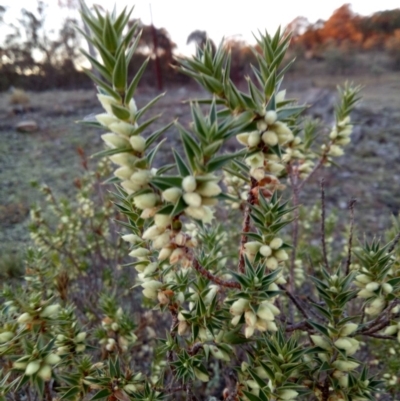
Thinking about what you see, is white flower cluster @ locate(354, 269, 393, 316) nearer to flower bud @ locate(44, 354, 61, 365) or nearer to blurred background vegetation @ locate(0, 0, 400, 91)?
flower bud @ locate(44, 354, 61, 365)

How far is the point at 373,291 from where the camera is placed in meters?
1.07

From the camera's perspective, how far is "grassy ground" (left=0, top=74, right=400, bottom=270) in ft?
17.6

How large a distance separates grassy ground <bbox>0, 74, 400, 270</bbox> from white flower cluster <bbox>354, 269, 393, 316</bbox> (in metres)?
2.56

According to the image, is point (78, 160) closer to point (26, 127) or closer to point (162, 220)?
point (26, 127)

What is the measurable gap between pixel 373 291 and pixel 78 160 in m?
7.49

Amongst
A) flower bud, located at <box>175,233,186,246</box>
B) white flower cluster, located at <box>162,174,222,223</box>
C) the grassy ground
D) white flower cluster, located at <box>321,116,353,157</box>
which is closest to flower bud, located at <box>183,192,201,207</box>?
white flower cluster, located at <box>162,174,222,223</box>

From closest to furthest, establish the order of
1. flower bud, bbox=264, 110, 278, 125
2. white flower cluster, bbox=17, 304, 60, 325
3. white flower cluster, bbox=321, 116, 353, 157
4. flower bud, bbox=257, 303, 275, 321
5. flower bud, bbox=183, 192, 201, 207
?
1. flower bud, bbox=183, 192, 201, 207
2. flower bud, bbox=264, 110, 278, 125
3. flower bud, bbox=257, 303, 275, 321
4. white flower cluster, bbox=17, 304, 60, 325
5. white flower cluster, bbox=321, 116, 353, 157

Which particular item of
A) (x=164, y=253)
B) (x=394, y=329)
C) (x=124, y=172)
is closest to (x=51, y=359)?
(x=164, y=253)

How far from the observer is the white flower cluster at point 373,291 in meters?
1.06

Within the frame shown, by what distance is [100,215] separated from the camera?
125 inches

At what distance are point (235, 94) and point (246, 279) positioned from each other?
45cm

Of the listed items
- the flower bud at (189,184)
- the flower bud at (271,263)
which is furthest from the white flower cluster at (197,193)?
the flower bud at (271,263)

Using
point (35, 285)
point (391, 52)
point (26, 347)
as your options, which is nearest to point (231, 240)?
point (35, 285)

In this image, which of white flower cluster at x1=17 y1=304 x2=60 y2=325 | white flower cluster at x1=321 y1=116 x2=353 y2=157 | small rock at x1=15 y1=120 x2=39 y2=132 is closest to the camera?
white flower cluster at x1=17 y1=304 x2=60 y2=325
